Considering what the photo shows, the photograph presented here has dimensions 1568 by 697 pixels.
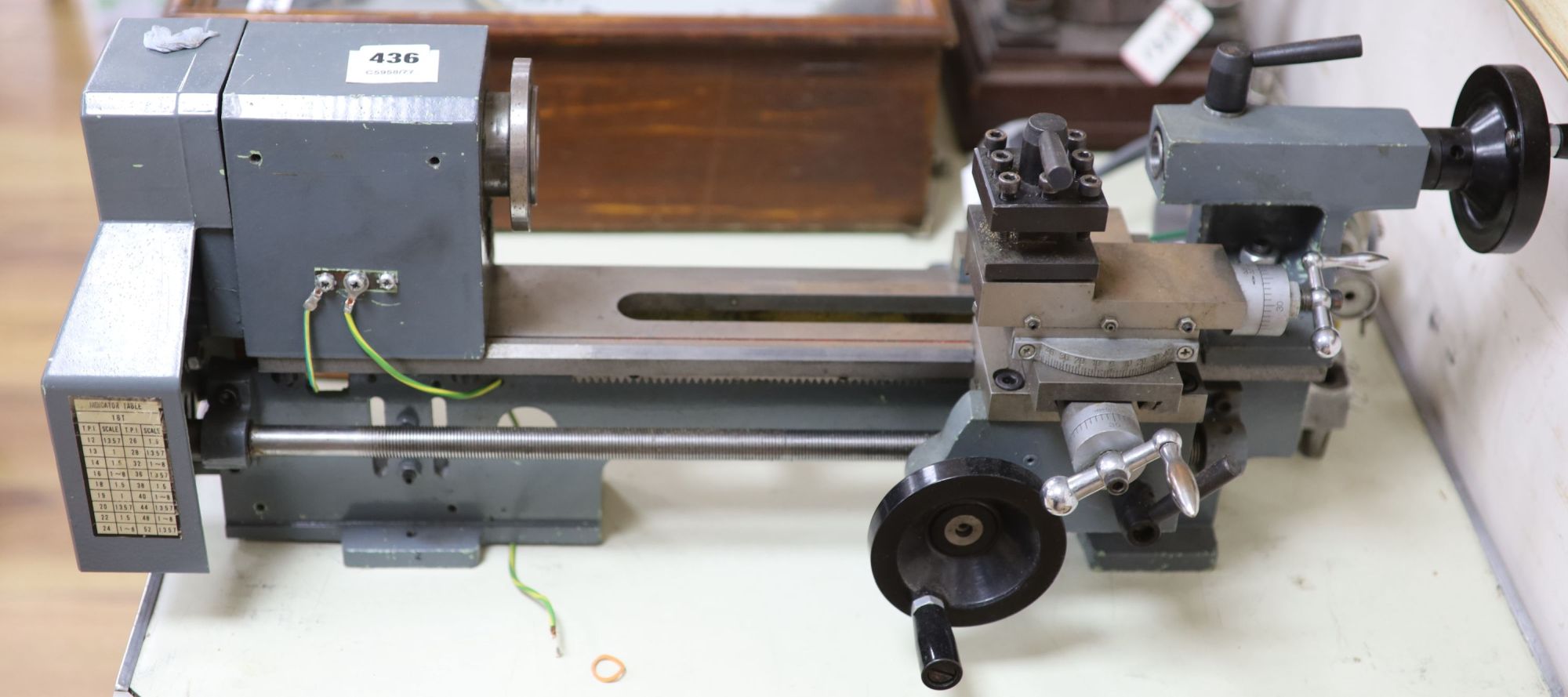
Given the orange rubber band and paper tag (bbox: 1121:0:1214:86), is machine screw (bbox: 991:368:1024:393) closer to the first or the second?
the orange rubber band

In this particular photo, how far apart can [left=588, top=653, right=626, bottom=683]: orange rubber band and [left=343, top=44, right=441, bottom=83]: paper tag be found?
0.63 meters

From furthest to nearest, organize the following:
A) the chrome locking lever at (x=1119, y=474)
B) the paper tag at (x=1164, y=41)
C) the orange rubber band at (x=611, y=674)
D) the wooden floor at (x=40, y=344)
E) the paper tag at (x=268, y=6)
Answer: the paper tag at (x=1164, y=41), the paper tag at (x=268, y=6), the wooden floor at (x=40, y=344), the orange rubber band at (x=611, y=674), the chrome locking lever at (x=1119, y=474)

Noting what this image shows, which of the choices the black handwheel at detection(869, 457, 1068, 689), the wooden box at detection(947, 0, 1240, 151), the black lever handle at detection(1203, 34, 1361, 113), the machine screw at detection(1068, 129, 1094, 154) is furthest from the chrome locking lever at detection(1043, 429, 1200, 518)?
the wooden box at detection(947, 0, 1240, 151)

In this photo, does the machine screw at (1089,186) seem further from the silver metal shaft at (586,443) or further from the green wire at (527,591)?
the green wire at (527,591)

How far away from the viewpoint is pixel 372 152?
142 centimetres

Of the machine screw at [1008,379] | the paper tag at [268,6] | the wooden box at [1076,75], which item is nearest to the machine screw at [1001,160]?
the machine screw at [1008,379]

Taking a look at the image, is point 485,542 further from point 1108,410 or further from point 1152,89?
point 1152,89

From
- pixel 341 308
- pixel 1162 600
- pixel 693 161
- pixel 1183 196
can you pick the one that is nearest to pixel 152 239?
pixel 341 308

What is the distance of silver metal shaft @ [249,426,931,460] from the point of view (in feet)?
5.10

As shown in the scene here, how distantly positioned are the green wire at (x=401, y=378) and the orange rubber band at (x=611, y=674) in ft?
1.04

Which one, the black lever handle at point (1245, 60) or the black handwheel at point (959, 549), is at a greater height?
the black lever handle at point (1245, 60)

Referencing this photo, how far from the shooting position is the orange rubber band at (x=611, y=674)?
1.53 meters

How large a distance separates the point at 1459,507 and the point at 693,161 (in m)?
1.15

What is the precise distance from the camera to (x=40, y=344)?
7.27 ft
